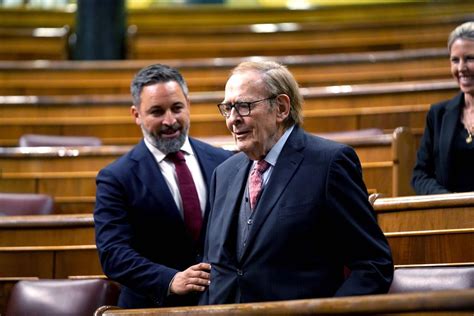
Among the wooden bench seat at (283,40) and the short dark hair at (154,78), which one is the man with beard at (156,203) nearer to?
the short dark hair at (154,78)

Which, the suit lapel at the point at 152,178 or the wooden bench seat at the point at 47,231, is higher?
the suit lapel at the point at 152,178

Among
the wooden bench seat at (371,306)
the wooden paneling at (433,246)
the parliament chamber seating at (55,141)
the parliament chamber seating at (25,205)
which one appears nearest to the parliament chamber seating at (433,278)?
the wooden paneling at (433,246)

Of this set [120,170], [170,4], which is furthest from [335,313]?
[170,4]

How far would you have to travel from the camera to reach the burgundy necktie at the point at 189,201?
169cm

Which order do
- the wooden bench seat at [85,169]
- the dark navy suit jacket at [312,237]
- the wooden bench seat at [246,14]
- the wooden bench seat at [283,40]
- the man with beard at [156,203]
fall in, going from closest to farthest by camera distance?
the dark navy suit jacket at [312,237], the man with beard at [156,203], the wooden bench seat at [85,169], the wooden bench seat at [283,40], the wooden bench seat at [246,14]

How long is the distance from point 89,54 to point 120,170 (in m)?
2.51

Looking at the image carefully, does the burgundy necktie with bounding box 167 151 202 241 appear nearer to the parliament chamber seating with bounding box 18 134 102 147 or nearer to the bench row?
the parliament chamber seating with bounding box 18 134 102 147

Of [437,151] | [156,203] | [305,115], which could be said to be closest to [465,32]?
[437,151]

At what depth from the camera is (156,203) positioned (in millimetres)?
1672

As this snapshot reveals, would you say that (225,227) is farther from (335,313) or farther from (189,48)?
(189,48)

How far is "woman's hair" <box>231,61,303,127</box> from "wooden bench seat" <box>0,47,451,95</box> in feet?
6.74

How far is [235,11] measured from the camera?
4820mm

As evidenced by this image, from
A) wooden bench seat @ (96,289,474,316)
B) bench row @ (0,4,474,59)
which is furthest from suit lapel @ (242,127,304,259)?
bench row @ (0,4,474,59)

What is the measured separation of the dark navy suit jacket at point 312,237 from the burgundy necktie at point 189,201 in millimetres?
337
